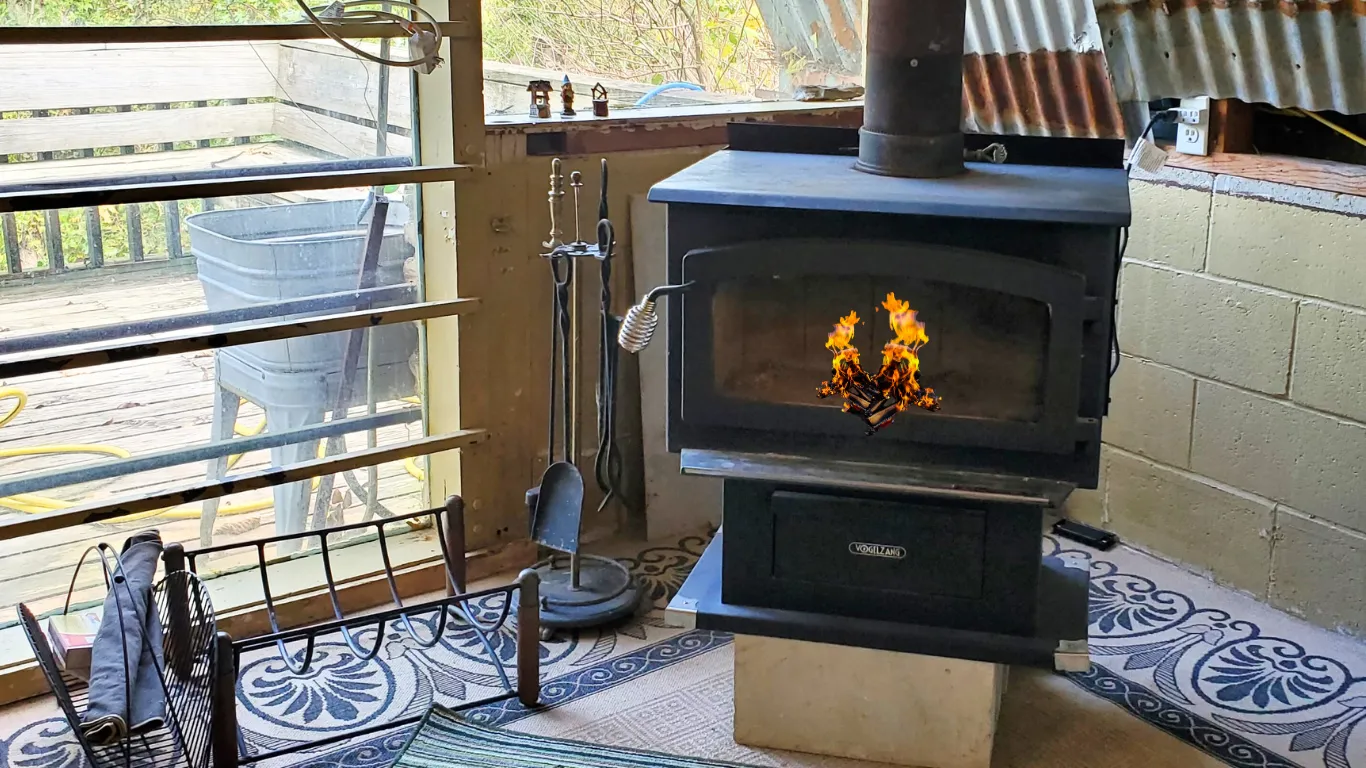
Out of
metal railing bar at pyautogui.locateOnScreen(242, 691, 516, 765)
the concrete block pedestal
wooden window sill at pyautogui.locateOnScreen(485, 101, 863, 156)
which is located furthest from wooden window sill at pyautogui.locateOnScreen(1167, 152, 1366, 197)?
metal railing bar at pyautogui.locateOnScreen(242, 691, 516, 765)

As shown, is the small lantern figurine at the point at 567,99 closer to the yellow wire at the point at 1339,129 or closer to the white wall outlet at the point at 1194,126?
the white wall outlet at the point at 1194,126

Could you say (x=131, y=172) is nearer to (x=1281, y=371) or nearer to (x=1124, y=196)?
(x=1124, y=196)

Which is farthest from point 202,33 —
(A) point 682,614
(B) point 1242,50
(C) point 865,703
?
(B) point 1242,50

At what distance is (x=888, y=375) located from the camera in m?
1.96

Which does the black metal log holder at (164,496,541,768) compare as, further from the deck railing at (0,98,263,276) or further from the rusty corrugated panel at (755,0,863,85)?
the rusty corrugated panel at (755,0,863,85)

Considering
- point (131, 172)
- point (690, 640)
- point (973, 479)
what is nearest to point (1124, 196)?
point (973, 479)

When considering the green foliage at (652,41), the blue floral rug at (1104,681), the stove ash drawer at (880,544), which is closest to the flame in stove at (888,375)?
the stove ash drawer at (880,544)

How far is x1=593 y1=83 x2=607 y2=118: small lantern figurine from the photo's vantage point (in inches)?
109

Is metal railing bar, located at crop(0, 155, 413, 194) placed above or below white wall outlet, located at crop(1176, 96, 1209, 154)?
below

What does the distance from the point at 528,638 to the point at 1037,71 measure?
1.67 metres

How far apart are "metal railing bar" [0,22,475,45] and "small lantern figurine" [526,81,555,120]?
0.25 metres

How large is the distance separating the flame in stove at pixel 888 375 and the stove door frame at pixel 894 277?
0.07 feet

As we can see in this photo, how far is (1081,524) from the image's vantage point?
3125mm

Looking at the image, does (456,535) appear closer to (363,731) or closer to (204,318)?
(363,731)
